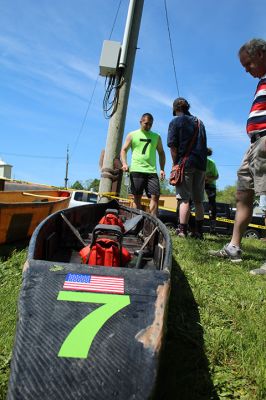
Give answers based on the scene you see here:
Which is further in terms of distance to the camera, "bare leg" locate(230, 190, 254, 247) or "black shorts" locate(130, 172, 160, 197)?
"black shorts" locate(130, 172, 160, 197)

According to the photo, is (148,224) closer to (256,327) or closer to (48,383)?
(256,327)

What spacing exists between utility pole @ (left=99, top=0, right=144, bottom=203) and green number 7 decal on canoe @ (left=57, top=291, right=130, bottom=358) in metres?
6.68

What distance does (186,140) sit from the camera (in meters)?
6.59

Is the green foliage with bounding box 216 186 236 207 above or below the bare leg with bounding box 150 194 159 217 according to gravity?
above

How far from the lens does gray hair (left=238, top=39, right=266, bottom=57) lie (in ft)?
14.2

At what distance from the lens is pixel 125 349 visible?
1.77 m

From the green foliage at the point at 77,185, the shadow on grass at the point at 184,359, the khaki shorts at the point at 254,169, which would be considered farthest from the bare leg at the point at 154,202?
the green foliage at the point at 77,185

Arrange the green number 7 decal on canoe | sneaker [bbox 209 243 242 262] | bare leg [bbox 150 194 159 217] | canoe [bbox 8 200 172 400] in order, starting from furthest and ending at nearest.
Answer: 1. bare leg [bbox 150 194 159 217]
2. sneaker [bbox 209 243 242 262]
3. the green number 7 decal on canoe
4. canoe [bbox 8 200 172 400]

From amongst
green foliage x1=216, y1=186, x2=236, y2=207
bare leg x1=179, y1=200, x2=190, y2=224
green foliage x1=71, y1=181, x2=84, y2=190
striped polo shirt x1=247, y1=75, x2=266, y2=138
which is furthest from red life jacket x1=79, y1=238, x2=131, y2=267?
green foliage x1=71, y1=181, x2=84, y2=190

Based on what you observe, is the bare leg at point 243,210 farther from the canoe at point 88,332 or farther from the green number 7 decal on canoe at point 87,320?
the green number 7 decal on canoe at point 87,320

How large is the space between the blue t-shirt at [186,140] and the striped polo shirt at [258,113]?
200 centimetres

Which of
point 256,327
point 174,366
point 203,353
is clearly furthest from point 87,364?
point 256,327

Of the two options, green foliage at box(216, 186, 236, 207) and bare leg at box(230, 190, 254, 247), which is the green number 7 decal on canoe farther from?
green foliage at box(216, 186, 236, 207)

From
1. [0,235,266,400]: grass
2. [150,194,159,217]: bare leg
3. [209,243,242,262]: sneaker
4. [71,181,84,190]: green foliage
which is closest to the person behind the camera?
[0,235,266,400]: grass
